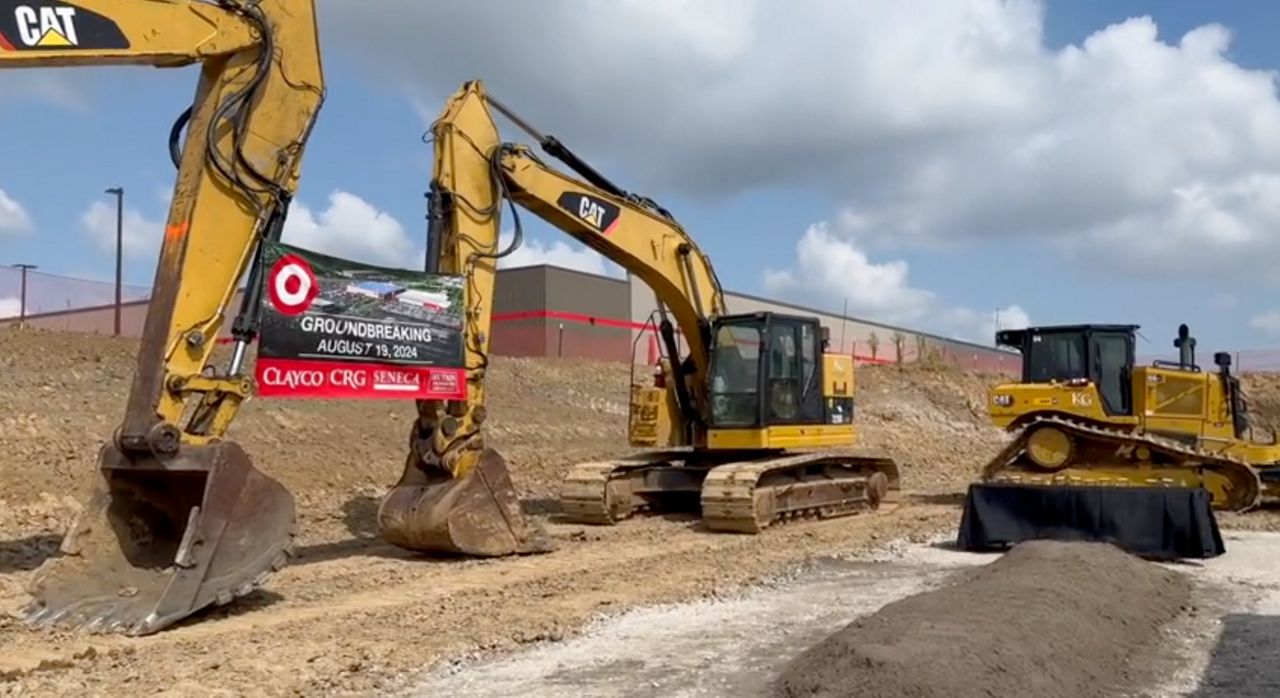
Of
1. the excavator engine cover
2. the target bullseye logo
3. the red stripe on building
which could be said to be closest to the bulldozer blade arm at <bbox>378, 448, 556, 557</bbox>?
the target bullseye logo

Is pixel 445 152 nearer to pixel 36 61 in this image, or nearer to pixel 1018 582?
pixel 36 61

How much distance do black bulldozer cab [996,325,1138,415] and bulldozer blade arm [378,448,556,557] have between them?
30.4 ft

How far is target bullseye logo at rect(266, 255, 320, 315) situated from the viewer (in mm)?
9820

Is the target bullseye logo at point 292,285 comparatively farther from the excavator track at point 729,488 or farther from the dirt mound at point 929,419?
the dirt mound at point 929,419

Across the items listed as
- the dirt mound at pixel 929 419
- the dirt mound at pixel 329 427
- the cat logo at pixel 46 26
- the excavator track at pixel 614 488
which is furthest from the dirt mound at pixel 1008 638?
the dirt mound at pixel 929 419

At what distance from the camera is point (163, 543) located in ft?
29.4

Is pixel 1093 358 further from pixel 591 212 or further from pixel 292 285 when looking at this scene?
pixel 292 285

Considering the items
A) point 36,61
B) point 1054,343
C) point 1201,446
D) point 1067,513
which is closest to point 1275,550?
point 1067,513

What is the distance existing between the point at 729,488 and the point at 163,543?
6.76 metres

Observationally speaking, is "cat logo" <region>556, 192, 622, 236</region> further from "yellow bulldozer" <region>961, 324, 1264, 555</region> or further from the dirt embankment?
"yellow bulldozer" <region>961, 324, 1264, 555</region>

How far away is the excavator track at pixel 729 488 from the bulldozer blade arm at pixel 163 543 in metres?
6.21

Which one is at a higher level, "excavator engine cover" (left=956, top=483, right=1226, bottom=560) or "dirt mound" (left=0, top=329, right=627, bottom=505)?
"dirt mound" (left=0, top=329, right=627, bottom=505)

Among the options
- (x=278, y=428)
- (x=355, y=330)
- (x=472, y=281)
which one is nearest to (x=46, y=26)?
(x=355, y=330)

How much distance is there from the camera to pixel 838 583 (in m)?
10.8
